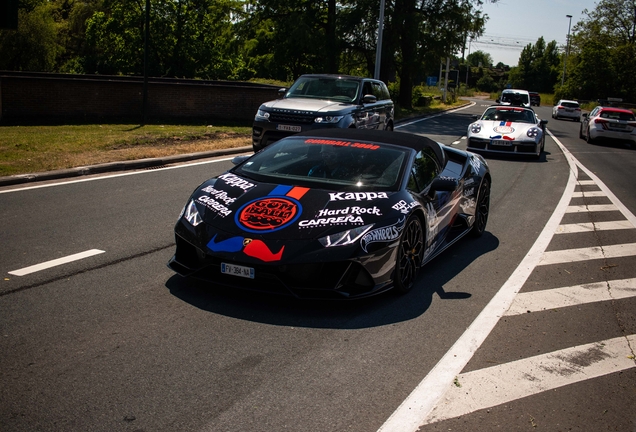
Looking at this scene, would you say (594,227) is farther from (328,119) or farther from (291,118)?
(291,118)

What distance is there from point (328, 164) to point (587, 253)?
3513 millimetres

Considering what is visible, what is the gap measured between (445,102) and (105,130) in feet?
156

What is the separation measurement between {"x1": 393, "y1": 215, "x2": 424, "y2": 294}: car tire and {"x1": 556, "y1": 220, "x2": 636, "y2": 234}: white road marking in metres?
3.60

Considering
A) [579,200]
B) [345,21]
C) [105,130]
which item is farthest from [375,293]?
[345,21]

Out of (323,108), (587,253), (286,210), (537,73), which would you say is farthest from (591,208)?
(537,73)

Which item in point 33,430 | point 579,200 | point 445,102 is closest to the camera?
point 33,430

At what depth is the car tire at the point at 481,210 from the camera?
26.7 feet

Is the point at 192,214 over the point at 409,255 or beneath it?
over

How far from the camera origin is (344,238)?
517 cm

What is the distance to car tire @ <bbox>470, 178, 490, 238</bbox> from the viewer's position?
8.14 metres

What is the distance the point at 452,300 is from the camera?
5.76m

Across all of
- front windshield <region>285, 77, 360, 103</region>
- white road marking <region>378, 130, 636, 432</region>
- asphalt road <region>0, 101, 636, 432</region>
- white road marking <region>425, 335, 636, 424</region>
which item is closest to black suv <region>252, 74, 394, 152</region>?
front windshield <region>285, 77, 360, 103</region>

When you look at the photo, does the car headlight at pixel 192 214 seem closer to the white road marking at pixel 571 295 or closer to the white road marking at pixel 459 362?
the white road marking at pixel 459 362

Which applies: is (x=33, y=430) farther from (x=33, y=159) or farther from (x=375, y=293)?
(x=33, y=159)
